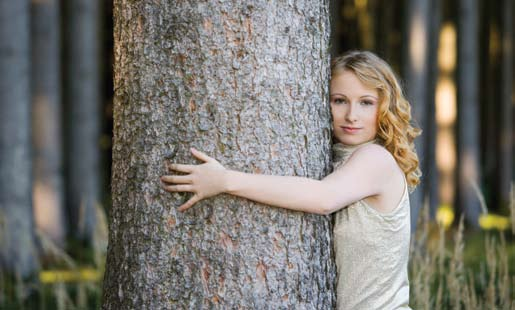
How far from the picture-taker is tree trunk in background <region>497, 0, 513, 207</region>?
42.6ft

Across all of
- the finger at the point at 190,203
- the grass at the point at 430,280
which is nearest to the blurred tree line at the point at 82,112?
the grass at the point at 430,280

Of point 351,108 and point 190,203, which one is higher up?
point 351,108

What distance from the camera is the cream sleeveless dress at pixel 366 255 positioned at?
8.30 ft

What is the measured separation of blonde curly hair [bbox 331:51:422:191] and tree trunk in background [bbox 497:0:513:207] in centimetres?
1098

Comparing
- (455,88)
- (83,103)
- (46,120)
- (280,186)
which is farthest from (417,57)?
(280,186)

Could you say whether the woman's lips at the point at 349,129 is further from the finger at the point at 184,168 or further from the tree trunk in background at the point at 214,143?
the finger at the point at 184,168

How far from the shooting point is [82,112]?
9.22 metres

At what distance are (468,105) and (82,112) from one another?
5210 mm

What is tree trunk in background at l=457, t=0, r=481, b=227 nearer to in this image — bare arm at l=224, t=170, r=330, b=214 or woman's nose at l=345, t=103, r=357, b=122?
woman's nose at l=345, t=103, r=357, b=122

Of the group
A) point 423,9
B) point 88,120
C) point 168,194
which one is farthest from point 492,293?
point 88,120

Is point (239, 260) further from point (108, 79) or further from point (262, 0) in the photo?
point (108, 79)

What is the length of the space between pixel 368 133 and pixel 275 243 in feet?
2.08

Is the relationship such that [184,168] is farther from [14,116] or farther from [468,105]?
[468,105]

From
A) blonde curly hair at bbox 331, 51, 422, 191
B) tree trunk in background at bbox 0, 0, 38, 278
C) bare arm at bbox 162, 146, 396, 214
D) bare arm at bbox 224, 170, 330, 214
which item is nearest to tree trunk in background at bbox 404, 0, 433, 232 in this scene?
tree trunk in background at bbox 0, 0, 38, 278
